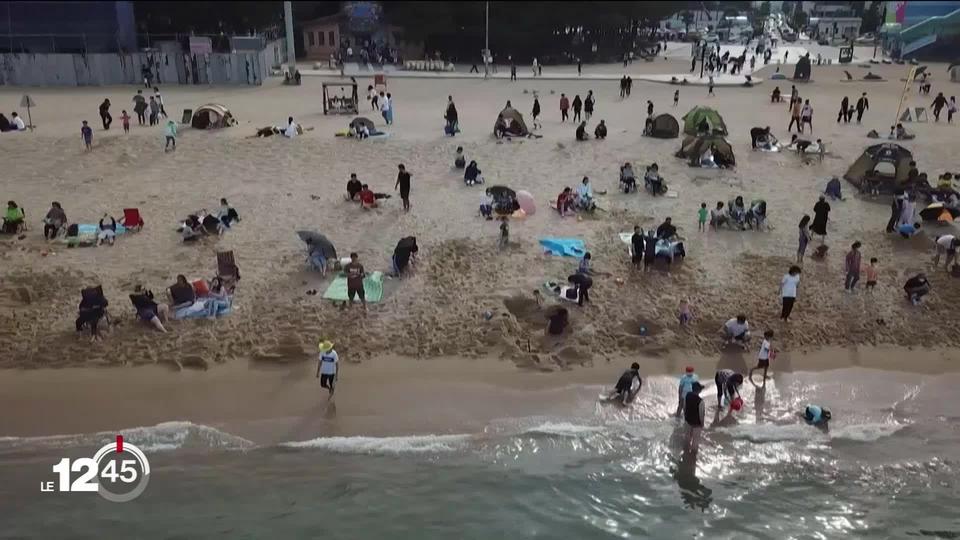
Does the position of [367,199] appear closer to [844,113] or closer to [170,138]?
[170,138]

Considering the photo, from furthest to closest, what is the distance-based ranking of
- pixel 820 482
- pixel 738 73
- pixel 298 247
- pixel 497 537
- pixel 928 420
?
pixel 738 73, pixel 298 247, pixel 928 420, pixel 820 482, pixel 497 537

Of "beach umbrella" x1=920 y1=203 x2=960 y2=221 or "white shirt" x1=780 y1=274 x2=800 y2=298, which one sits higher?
"beach umbrella" x1=920 y1=203 x2=960 y2=221

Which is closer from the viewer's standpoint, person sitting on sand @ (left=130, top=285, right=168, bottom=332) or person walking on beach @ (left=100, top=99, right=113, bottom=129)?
person sitting on sand @ (left=130, top=285, right=168, bottom=332)

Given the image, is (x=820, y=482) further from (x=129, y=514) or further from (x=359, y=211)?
(x=359, y=211)

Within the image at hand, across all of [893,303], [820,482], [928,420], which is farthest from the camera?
[893,303]

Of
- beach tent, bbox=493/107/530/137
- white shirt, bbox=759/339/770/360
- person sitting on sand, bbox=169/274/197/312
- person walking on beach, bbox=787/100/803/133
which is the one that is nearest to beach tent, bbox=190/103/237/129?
beach tent, bbox=493/107/530/137

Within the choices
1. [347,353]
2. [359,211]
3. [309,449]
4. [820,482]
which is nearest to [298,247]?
[359,211]

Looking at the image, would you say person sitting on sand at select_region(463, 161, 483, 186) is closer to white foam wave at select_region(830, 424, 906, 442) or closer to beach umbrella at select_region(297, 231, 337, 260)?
beach umbrella at select_region(297, 231, 337, 260)
